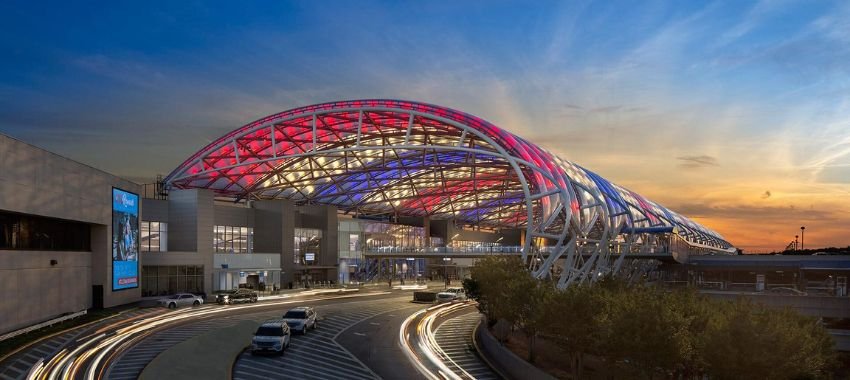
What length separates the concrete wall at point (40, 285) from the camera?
1385 inches

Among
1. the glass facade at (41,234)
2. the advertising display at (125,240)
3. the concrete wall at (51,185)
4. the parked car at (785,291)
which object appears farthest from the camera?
the advertising display at (125,240)

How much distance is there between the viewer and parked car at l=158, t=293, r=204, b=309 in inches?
2120

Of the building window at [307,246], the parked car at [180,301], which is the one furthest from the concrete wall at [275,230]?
the parked car at [180,301]

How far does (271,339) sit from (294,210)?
179 feet

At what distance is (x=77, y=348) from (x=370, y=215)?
80439 millimetres

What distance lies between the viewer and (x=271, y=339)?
32.0m

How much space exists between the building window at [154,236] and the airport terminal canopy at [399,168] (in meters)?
5.41

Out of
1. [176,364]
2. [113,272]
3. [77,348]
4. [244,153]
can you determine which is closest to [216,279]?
[244,153]

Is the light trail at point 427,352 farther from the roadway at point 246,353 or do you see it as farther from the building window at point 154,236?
the building window at point 154,236

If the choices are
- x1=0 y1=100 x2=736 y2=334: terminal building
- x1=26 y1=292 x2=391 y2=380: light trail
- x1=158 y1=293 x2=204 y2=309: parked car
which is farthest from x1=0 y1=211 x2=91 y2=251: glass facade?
x1=158 y1=293 x2=204 y2=309: parked car

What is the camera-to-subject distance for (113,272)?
51.0 m

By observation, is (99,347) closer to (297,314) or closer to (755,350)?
(297,314)

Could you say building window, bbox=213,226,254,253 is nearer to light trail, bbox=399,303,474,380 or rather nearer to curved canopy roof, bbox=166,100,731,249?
curved canopy roof, bbox=166,100,731,249

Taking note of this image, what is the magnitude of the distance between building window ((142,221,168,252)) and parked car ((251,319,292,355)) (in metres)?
38.5
